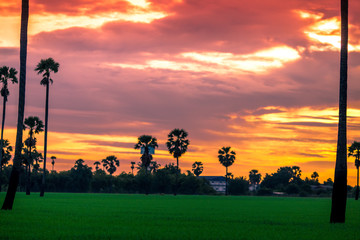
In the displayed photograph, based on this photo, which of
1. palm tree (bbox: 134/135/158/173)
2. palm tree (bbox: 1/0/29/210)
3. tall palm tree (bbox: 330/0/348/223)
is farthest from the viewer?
palm tree (bbox: 134/135/158/173)

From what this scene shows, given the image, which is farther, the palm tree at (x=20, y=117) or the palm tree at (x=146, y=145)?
the palm tree at (x=146, y=145)

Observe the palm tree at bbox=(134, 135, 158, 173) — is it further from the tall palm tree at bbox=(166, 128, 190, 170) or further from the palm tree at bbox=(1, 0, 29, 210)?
the palm tree at bbox=(1, 0, 29, 210)

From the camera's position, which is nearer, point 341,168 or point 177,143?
point 341,168

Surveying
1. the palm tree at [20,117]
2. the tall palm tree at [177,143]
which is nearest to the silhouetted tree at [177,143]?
the tall palm tree at [177,143]

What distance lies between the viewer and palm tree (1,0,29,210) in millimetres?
33656

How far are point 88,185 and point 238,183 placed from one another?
143 feet

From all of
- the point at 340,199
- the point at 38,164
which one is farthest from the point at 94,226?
the point at 38,164

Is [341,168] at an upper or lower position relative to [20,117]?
lower

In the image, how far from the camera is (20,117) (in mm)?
34125

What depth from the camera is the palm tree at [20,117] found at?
33656 mm

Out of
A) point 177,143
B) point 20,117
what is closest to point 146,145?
point 177,143

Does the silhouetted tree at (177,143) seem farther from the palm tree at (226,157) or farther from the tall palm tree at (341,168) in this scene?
the tall palm tree at (341,168)

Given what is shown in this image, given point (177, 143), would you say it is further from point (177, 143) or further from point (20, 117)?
point (20, 117)

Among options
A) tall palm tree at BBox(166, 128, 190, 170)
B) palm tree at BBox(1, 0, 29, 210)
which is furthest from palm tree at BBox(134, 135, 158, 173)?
palm tree at BBox(1, 0, 29, 210)
